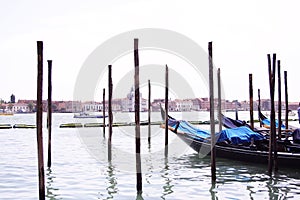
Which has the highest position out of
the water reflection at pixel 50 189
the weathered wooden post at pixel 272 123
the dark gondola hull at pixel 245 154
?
the weathered wooden post at pixel 272 123

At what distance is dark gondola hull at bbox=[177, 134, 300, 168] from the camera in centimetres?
1123

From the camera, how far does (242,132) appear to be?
43.7ft

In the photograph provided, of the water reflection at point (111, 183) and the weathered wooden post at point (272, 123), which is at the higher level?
the weathered wooden post at point (272, 123)

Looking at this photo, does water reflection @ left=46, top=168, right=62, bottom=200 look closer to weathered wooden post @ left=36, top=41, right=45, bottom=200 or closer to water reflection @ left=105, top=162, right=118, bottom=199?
water reflection @ left=105, top=162, right=118, bottom=199

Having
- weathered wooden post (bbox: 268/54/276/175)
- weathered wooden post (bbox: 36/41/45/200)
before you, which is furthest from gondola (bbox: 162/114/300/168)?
weathered wooden post (bbox: 36/41/45/200)

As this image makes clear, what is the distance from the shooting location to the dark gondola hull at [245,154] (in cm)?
1123

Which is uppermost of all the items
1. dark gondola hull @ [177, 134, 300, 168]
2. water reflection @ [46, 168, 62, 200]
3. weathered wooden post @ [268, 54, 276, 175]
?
weathered wooden post @ [268, 54, 276, 175]

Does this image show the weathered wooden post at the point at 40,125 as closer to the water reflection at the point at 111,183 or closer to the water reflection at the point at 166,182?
the water reflection at the point at 111,183

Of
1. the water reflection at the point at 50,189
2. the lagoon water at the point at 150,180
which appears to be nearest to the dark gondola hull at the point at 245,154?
the lagoon water at the point at 150,180

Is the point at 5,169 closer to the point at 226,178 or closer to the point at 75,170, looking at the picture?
the point at 75,170

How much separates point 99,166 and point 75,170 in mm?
1011

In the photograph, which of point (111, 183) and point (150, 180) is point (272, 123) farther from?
point (111, 183)

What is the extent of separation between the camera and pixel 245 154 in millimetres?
12859

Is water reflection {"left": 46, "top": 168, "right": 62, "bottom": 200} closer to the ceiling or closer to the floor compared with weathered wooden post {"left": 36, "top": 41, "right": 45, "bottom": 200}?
closer to the floor
